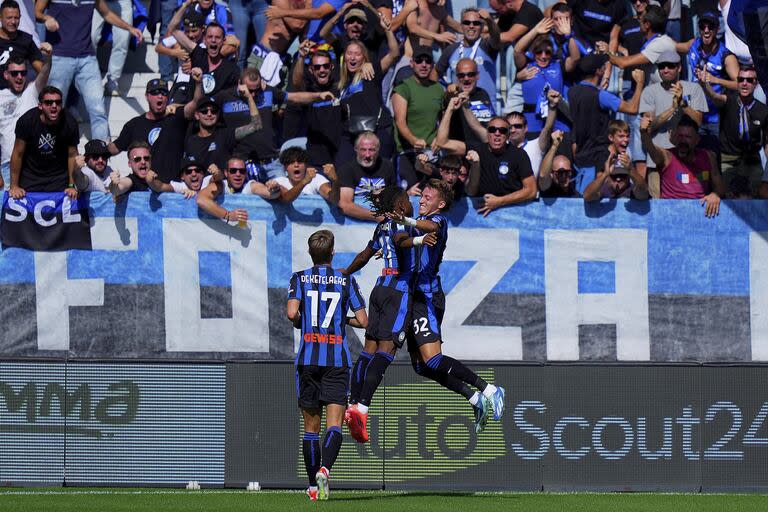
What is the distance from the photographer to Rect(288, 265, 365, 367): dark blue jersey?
406 inches

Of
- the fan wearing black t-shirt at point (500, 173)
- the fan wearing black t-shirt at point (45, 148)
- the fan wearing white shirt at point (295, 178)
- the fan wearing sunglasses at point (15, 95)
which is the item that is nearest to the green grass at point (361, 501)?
the fan wearing white shirt at point (295, 178)

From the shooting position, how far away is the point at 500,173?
1412 cm

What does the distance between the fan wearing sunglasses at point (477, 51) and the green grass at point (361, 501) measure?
5743 mm

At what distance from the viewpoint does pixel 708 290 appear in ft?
46.1

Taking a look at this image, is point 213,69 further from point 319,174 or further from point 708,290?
point 708,290

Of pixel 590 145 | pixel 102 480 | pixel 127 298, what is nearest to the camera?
pixel 102 480

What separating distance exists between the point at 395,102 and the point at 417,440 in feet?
14.1

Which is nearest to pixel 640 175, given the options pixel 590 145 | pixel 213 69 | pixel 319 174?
pixel 590 145

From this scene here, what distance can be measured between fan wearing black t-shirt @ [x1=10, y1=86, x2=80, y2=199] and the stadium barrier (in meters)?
2.48

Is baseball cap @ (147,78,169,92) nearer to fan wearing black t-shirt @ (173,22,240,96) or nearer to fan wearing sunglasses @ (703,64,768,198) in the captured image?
fan wearing black t-shirt @ (173,22,240,96)

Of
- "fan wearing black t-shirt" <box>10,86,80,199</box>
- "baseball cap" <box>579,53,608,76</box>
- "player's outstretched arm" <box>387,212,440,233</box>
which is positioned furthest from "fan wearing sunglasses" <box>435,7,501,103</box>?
"player's outstretched arm" <box>387,212,440,233</box>

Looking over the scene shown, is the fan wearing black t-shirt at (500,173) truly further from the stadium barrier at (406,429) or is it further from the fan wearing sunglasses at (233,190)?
the stadium barrier at (406,429)

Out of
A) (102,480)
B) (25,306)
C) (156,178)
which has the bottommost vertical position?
(102,480)

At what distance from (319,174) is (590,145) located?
10.2ft
